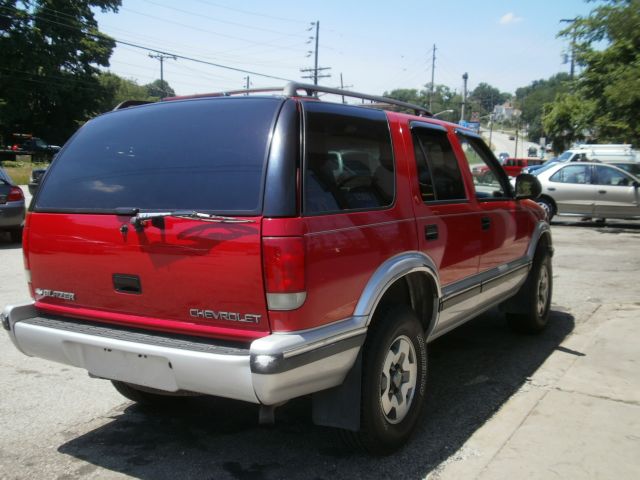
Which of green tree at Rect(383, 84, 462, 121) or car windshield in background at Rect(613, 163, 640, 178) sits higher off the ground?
green tree at Rect(383, 84, 462, 121)

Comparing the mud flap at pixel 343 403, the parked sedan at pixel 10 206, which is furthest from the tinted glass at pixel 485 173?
the parked sedan at pixel 10 206

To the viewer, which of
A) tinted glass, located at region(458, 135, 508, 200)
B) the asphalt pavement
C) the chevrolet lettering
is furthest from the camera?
tinted glass, located at region(458, 135, 508, 200)

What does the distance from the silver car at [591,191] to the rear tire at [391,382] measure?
41.9 ft

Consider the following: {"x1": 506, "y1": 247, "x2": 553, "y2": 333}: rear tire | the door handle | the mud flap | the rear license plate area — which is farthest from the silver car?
the rear license plate area

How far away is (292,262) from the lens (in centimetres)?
254

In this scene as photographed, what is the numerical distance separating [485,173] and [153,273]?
10.5 feet

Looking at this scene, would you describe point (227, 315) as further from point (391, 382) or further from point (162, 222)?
point (391, 382)

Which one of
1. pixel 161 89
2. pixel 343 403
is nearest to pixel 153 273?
pixel 343 403

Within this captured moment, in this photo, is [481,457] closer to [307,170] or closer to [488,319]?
[307,170]

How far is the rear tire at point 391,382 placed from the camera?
9.73 feet

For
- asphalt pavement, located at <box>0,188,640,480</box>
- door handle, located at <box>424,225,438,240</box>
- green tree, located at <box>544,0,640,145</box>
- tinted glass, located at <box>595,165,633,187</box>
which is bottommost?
asphalt pavement, located at <box>0,188,640,480</box>

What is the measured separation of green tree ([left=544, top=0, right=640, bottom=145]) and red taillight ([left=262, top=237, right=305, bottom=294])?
1489cm

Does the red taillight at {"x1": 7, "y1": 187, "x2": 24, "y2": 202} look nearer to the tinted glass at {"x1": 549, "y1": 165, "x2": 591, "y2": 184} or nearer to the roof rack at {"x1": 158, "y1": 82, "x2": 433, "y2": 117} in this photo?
the roof rack at {"x1": 158, "y1": 82, "x2": 433, "y2": 117}

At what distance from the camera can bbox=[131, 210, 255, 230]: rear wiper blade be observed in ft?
8.65
